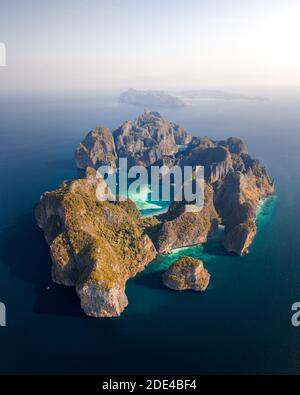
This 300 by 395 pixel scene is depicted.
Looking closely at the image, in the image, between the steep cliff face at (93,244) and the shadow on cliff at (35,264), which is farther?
the shadow on cliff at (35,264)

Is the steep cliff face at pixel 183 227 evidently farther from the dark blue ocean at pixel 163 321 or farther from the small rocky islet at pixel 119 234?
the dark blue ocean at pixel 163 321

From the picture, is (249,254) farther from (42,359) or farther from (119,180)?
(119,180)

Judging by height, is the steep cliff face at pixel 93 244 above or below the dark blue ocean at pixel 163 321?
above

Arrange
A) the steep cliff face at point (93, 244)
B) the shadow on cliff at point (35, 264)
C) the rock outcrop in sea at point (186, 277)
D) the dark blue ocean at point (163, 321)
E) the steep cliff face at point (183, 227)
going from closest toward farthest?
the dark blue ocean at point (163, 321), the steep cliff face at point (93, 244), the shadow on cliff at point (35, 264), the rock outcrop in sea at point (186, 277), the steep cliff face at point (183, 227)

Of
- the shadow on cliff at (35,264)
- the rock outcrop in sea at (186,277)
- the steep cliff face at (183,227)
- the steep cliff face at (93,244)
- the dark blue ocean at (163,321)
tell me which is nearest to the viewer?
the dark blue ocean at (163,321)

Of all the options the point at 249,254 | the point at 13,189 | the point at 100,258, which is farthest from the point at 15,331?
the point at 13,189

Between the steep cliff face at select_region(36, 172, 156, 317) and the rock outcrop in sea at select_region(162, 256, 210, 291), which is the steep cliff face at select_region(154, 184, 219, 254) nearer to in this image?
the steep cliff face at select_region(36, 172, 156, 317)

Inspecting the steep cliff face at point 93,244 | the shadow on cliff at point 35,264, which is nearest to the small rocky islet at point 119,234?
the steep cliff face at point 93,244
